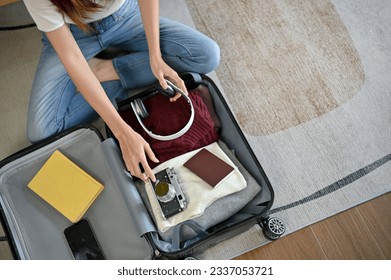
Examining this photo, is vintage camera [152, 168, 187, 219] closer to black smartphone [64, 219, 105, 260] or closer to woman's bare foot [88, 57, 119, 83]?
black smartphone [64, 219, 105, 260]

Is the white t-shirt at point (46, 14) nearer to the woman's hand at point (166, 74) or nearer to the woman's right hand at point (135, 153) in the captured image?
the woman's hand at point (166, 74)

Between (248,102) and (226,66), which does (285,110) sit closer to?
(248,102)

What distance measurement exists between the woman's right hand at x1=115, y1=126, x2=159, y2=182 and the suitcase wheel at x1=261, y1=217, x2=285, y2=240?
386mm

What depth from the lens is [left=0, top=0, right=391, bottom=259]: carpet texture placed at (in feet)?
3.78

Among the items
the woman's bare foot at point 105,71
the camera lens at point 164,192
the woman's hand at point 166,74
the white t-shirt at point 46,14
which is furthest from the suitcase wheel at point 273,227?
the white t-shirt at point 46,14

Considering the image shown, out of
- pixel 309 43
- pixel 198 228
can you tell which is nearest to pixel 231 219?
pixel 198 228

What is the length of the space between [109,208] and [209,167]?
31cm

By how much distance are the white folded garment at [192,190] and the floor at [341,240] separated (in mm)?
276

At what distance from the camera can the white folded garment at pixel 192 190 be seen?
0.93 metres

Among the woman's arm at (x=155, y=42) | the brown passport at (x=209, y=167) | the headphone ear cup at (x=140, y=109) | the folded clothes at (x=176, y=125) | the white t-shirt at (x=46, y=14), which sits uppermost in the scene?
the white t-shirt at (x=46, y=14)

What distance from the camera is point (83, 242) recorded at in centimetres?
100

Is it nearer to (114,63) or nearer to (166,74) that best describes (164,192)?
(166,74)

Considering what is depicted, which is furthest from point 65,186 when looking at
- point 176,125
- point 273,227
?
point 273,227

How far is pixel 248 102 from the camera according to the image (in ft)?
4.13
